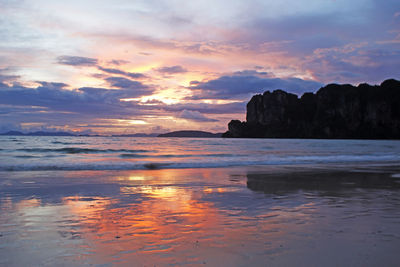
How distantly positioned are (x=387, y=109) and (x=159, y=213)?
18485cm

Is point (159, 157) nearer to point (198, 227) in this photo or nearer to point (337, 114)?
point (198, 227)

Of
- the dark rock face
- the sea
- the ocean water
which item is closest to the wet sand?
the sea

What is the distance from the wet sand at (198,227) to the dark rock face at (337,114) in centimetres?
17489

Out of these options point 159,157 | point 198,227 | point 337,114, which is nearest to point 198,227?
point 198,227

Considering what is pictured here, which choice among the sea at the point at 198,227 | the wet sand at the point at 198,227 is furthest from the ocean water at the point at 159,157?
the wet sand at the point at 198,227

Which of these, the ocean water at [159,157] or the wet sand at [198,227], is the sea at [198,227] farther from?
the ocean water at [159,157]

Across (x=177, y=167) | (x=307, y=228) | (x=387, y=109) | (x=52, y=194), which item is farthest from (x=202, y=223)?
(x=387, y=109)

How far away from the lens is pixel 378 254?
368 cm

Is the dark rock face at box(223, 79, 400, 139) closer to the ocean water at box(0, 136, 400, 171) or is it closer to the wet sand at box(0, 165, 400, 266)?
the ocean water at box(0, 136, 400, 171)

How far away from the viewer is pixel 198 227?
4.84 m

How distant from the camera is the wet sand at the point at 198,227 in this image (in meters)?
3.58

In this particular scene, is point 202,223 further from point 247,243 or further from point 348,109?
point 348,109

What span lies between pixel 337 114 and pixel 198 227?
188 meters

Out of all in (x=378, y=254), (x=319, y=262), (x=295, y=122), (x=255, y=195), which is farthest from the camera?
(x=295, y=122)
